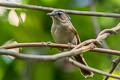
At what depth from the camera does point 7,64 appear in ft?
6.77

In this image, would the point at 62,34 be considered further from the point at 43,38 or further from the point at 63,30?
the point at 43,38

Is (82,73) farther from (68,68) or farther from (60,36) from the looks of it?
(60,36)

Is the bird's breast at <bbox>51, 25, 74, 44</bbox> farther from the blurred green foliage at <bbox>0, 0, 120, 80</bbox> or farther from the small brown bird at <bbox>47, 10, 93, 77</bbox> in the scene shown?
the blurred green foliage at <bbox>0, 0, 120, 80</bbox>

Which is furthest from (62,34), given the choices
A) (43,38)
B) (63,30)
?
(43,38)

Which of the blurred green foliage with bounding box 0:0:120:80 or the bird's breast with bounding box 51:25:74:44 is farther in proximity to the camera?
the bird's breast with bounding box 51:25:74:44

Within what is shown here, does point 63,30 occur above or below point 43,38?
below

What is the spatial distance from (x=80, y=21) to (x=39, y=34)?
1.21 ft

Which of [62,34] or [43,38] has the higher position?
[43,38]

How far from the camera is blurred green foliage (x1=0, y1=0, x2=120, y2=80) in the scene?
6.66 ft

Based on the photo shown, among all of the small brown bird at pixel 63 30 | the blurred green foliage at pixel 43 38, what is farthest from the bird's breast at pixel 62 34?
the blurred green foliage at pixel 43 38

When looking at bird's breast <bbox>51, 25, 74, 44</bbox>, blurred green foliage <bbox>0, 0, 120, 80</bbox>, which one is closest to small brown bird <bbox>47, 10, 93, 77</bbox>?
bird's breast <bbox>51, 25, 74, 44</bbox>

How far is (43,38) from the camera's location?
2.28 meters

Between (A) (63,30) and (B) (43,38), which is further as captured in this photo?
(A) (63,30)

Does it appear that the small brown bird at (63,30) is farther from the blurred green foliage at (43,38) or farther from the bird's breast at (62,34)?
the blurred green foliage at (43,38)
